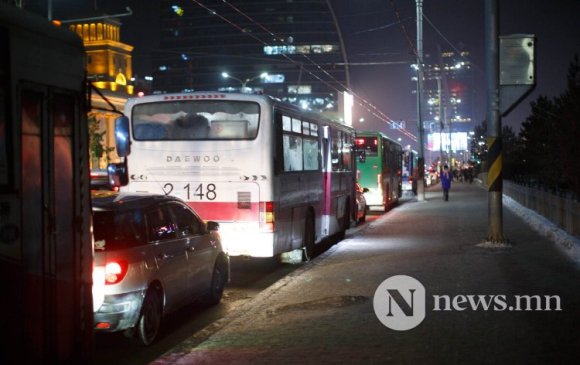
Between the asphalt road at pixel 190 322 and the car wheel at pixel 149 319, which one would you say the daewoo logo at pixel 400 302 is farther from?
the car wheel at pixel 149 319

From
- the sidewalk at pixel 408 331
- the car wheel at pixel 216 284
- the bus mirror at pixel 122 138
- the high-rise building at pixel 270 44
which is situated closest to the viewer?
the bus mirror at pixel 122 138

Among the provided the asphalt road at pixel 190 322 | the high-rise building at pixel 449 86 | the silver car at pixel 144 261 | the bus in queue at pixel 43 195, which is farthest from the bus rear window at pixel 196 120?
the high-rise building at pixel 449 86

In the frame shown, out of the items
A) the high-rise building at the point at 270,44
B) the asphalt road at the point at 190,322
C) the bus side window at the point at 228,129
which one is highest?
the high-rise building at the point at 270,44

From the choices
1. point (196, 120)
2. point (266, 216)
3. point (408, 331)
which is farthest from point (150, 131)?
point (408, 331)

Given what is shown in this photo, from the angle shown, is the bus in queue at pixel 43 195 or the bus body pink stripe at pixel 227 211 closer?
the bus in queue at pixel 43 195

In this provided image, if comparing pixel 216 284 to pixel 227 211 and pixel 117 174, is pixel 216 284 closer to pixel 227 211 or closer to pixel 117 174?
pixel 227 211

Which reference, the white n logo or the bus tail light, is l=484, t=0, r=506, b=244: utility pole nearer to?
the bus tail light

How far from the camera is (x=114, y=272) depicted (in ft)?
23.9

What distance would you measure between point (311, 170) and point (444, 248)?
3136 millimetres

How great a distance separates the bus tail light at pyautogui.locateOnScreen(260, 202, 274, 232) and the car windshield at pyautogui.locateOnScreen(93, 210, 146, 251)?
424 centimetres

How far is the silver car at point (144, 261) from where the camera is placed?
7.28 m

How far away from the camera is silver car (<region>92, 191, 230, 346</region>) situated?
728cm

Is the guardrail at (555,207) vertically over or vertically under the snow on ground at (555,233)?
over

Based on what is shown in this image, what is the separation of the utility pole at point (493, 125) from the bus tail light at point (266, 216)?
16.3ft
